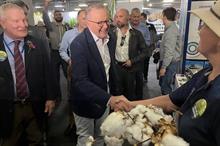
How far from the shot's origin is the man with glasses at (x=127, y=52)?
3957mm

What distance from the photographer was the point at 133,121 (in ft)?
4.33

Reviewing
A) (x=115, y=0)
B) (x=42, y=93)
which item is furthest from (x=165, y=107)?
(x=115, y=0)

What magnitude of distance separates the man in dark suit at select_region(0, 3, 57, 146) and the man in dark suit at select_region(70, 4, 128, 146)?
0.31m

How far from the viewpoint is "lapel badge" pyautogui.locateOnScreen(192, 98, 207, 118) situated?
44.8 inches

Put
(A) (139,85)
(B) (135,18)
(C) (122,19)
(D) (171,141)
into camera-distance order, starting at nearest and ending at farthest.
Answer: (D) (171,141), (C) (122,19), (A) (139,85), (B) (135,18)

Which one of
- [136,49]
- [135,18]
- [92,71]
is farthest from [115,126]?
[135,18]

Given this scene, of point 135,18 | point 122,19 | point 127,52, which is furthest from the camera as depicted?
point 135,18

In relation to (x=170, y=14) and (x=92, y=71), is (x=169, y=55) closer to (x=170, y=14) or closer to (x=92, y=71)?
(x=170, y=14)

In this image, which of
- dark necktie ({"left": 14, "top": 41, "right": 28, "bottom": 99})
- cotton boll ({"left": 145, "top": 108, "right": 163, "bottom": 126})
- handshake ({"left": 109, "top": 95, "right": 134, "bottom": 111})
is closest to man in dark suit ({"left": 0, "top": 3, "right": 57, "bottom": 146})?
dark necktie ({"left": 14, "top": 41, "right": 28, "bottom": 99})

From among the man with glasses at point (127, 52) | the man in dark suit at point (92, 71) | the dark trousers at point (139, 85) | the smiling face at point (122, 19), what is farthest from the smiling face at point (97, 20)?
the dark trousers at point (139, 85)

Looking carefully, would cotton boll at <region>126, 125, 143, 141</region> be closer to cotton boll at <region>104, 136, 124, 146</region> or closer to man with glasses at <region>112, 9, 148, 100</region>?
cotton boll at <region>104, 136, 124, 146</region>

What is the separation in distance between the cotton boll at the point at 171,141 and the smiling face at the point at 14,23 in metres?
1.72

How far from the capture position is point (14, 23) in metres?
2.41

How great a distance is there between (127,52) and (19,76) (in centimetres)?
185
